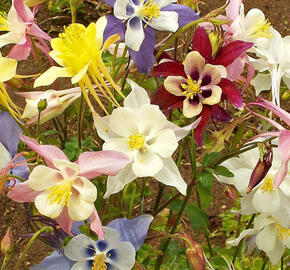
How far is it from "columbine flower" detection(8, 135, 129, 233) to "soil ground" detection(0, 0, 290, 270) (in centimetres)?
95

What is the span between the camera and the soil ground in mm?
1947

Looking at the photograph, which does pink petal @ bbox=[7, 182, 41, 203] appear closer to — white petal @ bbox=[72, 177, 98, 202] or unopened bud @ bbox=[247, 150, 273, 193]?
white petal @ bbox=[72, 177, 98, 202]

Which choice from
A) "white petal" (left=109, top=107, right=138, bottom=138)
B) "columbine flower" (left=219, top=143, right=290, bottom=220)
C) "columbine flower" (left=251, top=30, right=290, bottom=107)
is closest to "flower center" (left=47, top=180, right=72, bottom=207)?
"white petal" (left=109, top=107, right=138, bottom=138)

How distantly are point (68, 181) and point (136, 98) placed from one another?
0.51 feet

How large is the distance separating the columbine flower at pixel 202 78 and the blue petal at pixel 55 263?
302 mm

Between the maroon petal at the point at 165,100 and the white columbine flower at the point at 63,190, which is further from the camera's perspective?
the maroon petal at the point at 165,100

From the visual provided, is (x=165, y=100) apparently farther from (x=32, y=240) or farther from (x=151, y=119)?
(x=32, y=240)

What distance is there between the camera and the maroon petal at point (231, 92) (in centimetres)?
87

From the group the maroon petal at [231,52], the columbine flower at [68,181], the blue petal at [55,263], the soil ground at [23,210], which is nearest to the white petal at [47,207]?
the columbine flower at [68,181]

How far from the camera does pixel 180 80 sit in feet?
2.96

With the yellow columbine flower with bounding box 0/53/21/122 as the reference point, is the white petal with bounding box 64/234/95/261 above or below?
below

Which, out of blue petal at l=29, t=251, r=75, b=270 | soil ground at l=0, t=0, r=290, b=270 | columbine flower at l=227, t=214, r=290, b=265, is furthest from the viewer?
soil ground at l=0, t=0, r=290, b=270

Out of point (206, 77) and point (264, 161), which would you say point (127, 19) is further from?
point (264, 161)

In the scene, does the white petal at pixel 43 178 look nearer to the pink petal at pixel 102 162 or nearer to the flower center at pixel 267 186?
the pink petal at pixel 102 162
